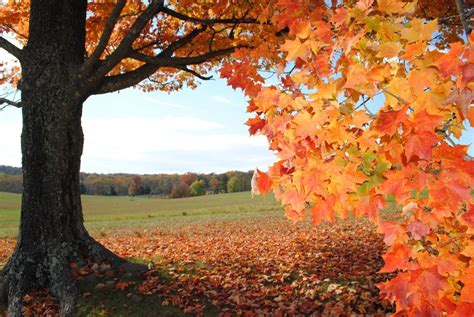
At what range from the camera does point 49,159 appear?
7.55m

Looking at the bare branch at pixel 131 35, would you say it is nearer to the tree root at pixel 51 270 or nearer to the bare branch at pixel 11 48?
the bare branch at pixel 11 48

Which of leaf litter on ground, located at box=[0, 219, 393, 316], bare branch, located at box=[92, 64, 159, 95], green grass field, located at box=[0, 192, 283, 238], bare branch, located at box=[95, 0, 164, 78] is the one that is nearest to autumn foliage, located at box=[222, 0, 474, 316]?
leaf litter on ground, located at box=[0, 219, 393, 316]

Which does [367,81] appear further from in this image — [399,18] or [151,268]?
[151,268]

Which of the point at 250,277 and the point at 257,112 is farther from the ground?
the point at 257,112

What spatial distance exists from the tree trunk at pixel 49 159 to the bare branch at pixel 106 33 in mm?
324

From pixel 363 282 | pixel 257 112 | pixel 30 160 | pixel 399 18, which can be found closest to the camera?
pixel 399 18

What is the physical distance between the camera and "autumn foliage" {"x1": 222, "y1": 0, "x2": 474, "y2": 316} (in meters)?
2.33

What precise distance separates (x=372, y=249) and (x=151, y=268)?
566 centimetres

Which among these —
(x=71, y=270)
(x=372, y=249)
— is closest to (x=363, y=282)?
(x=372, y=249)

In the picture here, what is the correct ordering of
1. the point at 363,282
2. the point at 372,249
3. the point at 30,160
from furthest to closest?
the point at 372,249 → the point at 30,160 → the point at 363,282

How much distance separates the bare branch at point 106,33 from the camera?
24.3 feet

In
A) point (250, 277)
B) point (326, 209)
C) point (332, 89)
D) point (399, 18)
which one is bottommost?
point (250, 277)

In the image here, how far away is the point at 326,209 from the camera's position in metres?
3.01

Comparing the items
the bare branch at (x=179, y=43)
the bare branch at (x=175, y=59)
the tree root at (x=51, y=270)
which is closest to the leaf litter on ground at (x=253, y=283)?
the tree root at (x=51, y=270)
